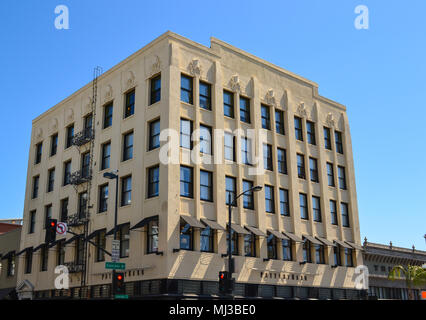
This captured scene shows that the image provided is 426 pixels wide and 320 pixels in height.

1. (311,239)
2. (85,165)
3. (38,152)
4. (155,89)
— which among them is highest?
(155,89)

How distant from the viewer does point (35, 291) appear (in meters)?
40.8

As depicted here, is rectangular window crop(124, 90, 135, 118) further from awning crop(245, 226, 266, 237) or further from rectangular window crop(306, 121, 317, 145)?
rectangular window crop(306, 121, 317, 145)

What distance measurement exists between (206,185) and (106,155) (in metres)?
9.60

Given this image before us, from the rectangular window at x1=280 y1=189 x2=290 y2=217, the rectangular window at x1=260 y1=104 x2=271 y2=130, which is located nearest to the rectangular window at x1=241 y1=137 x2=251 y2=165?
the rectangular window at x1=260 y1=104 x2=271 y2=130

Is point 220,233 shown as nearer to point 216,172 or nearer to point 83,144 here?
point 216,172

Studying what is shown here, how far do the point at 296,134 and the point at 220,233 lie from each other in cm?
1405

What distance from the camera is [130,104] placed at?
36.1m

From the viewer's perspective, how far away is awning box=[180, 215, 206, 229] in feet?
96.8

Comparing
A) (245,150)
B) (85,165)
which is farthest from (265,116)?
(85,165)

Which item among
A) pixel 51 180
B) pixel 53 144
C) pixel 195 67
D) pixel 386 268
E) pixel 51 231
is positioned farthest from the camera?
pixel 386 268

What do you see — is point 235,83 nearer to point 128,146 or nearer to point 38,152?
point 128,146

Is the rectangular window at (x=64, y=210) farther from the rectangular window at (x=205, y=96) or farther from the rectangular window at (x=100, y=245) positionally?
the rectangular window at (x=205, y=96)

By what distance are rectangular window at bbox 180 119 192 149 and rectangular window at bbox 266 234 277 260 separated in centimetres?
963

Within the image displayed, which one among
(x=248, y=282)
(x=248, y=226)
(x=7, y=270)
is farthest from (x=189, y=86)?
(x=7, y=270)
